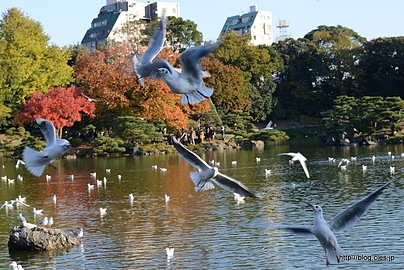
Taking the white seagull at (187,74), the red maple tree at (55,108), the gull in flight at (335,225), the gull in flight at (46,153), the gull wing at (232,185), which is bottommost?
the gull in flight at (335,225)

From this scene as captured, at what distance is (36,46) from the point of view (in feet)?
151

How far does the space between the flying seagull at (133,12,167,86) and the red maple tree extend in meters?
33.8

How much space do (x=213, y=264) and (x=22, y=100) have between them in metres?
33.7

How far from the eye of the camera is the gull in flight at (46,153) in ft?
23.1

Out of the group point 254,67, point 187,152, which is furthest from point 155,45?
point 254,67

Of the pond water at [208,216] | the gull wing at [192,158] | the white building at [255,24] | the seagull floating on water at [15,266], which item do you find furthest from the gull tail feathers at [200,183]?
the white building at [255,24]

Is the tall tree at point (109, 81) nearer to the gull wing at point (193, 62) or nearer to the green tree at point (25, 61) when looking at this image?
the green tree at point (25, 61)

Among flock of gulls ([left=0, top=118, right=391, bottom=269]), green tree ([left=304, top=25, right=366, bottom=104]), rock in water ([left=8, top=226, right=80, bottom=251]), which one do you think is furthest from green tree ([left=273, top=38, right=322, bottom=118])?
flock of gulls ([left=0, top=118, right=391, bottom=269])

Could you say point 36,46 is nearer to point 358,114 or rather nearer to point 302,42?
point 358,114

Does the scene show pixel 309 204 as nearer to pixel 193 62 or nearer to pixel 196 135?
pixel 193 62

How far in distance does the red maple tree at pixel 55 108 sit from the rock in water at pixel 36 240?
989 inches

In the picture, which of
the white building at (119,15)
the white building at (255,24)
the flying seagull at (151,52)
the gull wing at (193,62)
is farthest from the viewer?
the white building at (255,24)

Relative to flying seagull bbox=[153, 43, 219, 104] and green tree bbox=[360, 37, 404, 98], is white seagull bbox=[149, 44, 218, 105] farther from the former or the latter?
green tree bbox=[360, 37, 404, 98]

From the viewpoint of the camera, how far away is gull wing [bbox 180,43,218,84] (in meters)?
6.30
